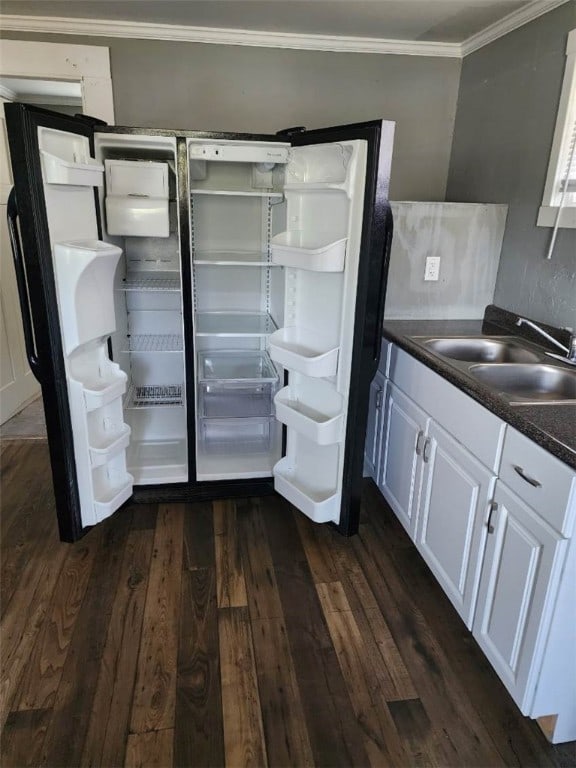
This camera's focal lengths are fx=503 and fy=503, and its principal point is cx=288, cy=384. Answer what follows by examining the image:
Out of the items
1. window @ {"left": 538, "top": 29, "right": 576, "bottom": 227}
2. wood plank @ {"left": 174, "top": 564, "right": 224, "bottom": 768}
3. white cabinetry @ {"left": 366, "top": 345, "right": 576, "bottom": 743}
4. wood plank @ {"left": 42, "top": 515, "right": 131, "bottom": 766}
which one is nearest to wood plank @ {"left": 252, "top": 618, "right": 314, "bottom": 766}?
wood plank @ {"left": 174, "top": 564, "right": 224, "bottom": 768}

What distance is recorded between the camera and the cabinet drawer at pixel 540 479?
1.24 metres

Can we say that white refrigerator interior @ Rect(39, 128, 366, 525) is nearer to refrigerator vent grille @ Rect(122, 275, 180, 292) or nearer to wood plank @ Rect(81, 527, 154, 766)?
refrigerator vent grille @ Rect(122, 275, 180, 292)

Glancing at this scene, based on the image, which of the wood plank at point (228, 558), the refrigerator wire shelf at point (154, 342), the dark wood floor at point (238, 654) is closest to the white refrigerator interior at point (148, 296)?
the refrigerator wire shelf at point (154, 342)

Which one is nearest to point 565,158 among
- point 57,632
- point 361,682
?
point 361,682

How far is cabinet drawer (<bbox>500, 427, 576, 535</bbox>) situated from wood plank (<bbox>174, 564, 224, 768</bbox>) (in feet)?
3.70

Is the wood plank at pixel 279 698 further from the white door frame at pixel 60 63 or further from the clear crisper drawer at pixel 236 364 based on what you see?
the white door frame at pixel 60 63

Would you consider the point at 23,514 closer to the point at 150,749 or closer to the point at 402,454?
the point at 150,749

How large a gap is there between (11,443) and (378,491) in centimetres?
236

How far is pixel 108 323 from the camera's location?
2.18 m

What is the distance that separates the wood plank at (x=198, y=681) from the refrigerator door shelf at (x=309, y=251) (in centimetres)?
136

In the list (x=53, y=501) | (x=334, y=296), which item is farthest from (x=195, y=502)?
(x=334, y=296)

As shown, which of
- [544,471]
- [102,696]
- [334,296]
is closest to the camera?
[544,471]

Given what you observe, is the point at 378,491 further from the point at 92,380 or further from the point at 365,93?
the point at 365,93

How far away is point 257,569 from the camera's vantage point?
217 centimetres
